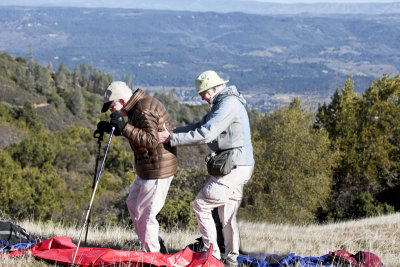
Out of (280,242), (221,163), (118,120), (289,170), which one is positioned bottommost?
(289,170)

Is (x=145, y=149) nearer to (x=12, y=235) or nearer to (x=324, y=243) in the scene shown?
(x=12, y=235)

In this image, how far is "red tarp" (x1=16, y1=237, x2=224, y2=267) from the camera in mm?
4312

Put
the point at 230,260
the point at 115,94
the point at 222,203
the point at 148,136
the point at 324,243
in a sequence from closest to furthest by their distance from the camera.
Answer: the point at 148,136, the point at 115,94, the point at 222,203, the point at 230,260, the point at 324,243

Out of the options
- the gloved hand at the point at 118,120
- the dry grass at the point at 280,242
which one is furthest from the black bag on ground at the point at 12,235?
the gloved hand at the point at 118,120

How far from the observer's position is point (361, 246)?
6.22 metres

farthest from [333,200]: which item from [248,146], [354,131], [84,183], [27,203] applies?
[248,146]

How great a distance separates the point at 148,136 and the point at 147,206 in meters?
0.77

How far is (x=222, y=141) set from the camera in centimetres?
452

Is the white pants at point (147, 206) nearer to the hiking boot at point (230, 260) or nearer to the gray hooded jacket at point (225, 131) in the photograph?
the gray hooded jacket at point (225, 131)

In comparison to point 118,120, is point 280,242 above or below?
below

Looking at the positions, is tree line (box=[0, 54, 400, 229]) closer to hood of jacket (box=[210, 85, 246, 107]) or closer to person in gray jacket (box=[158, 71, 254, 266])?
person in gray jacket (box=[158, 71, 254, 266])

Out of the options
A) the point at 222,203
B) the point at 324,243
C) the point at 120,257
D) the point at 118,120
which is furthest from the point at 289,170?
the point at 118,120

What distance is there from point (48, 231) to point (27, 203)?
15.6m

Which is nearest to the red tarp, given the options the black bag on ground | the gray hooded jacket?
the black bag on ground
